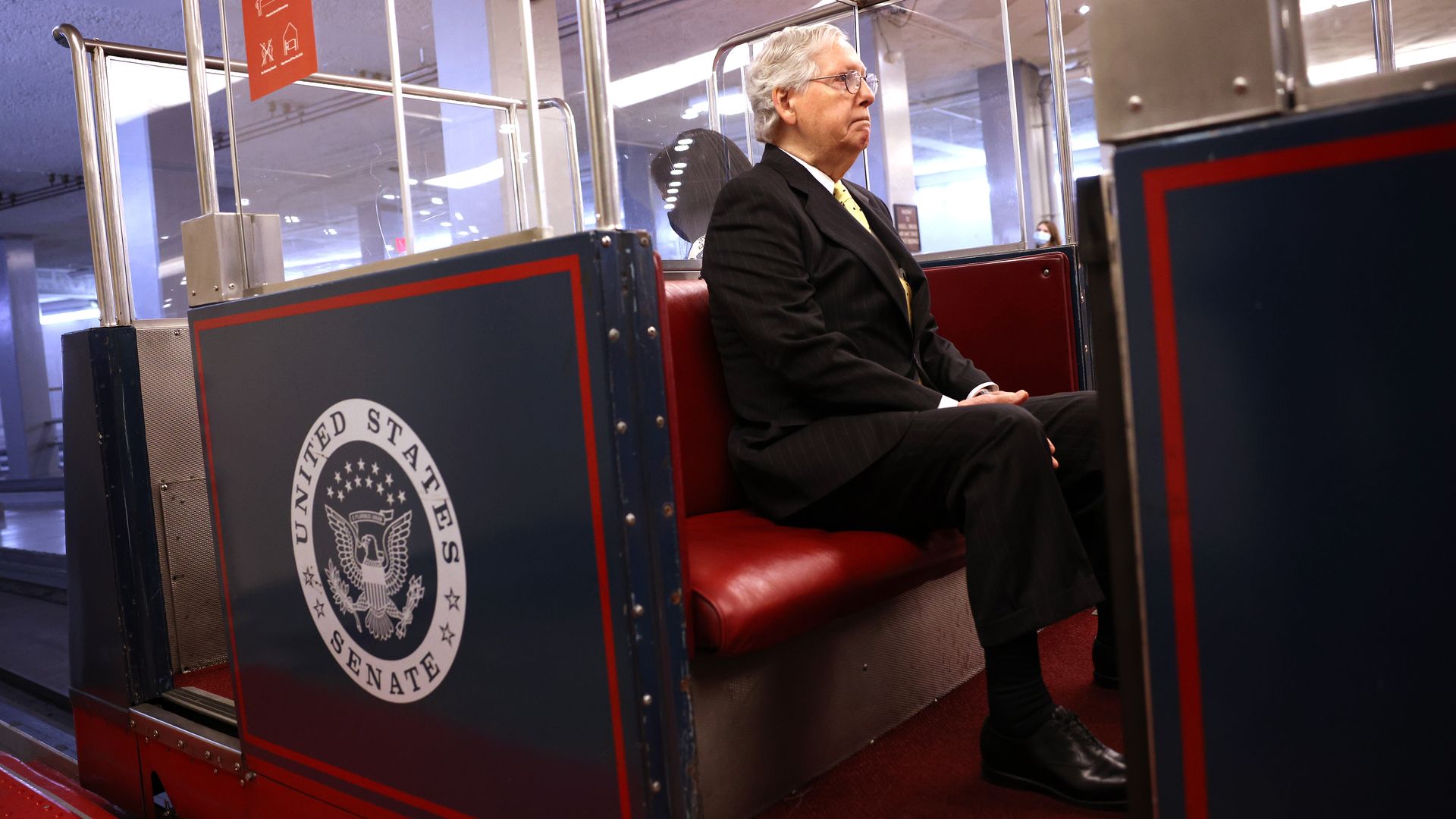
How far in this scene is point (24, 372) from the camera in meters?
14.4

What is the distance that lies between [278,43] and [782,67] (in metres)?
0.85

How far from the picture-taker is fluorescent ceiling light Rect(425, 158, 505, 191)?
6.69 metres

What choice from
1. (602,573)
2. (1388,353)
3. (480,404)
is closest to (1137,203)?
(1388,353)

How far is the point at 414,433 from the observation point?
1.48m

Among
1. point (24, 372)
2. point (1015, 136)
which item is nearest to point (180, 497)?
point (1015, 136)

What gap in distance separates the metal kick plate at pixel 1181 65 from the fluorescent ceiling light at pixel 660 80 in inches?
296

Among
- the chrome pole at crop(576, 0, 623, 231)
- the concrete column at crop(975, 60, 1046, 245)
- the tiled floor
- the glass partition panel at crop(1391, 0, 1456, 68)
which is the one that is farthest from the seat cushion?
the concrete column at crop(975, 60, 1046, 245)

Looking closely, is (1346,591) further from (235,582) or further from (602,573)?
(235,582)

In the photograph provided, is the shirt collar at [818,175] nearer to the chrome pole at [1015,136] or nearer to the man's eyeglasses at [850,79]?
the man's eyeglasses at [850,79]

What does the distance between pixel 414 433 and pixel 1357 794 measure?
3.83 feet

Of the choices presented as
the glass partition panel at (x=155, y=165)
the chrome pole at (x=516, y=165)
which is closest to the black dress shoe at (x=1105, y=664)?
the chrome pole at (x=516, y=165)

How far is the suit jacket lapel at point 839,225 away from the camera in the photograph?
182 cm

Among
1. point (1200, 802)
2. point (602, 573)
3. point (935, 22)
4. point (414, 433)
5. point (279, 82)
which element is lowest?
point (1200, 802)

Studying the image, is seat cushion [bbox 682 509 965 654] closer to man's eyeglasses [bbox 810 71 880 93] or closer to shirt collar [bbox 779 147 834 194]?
shirt collar [bbox 779 147 834 194]
